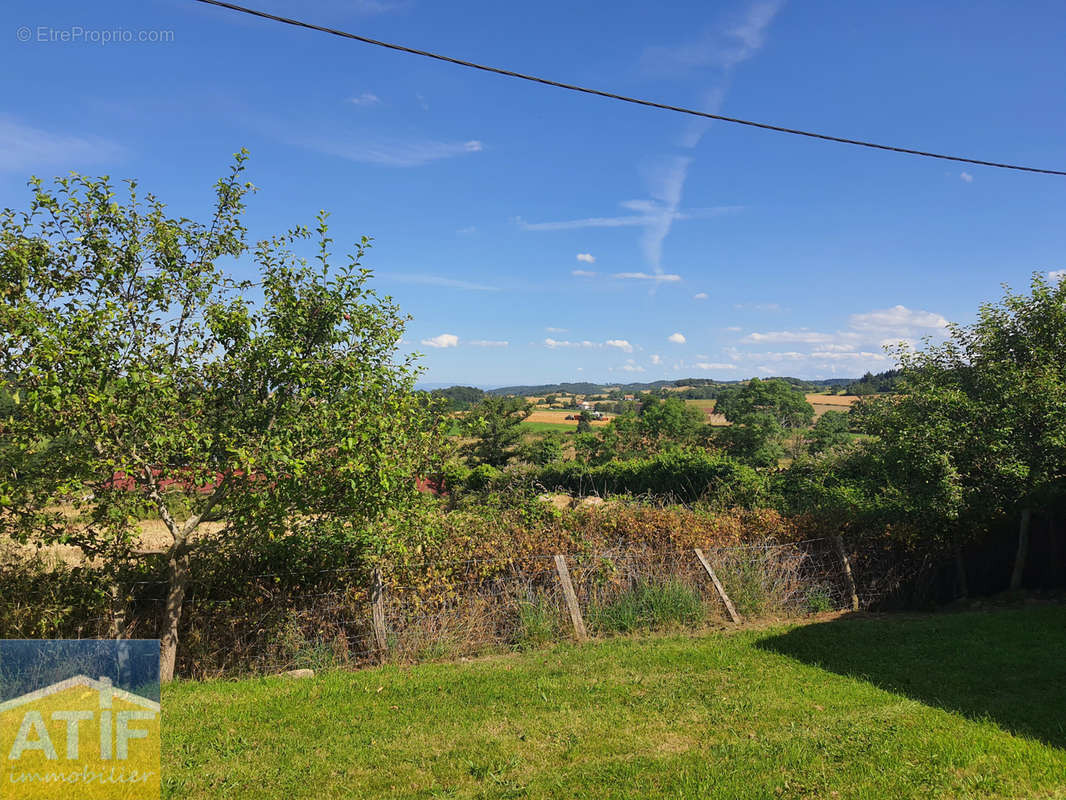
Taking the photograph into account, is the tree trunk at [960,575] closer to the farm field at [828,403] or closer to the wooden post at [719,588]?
the wooden post at [719,588]

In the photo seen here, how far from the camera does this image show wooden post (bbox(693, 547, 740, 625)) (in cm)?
842

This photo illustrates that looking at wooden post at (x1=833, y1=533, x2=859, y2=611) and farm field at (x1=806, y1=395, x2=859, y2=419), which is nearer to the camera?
wooden post at (x1=833, y1=533, x2=859, y2=611)

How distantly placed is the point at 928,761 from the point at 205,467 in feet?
20.6

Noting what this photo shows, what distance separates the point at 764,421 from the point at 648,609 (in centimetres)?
3506

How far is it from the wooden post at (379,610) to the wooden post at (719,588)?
4.38m

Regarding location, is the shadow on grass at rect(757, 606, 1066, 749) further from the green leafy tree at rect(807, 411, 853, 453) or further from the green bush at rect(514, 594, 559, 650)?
the green leafy tree at rect(807, 411, 853, 453)

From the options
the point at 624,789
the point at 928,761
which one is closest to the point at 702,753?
the point at 624,789

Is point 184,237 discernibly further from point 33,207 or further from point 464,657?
point 464,657

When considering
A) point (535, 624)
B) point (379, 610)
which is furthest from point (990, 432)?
point (379, 610)

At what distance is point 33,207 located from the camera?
5.70 meters

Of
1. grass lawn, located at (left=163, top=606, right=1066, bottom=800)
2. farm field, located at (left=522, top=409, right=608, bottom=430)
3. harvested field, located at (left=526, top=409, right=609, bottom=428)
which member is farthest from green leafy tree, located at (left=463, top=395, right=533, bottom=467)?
grass lawn, located at (left=163, top=606, right=1066, bottom=800)

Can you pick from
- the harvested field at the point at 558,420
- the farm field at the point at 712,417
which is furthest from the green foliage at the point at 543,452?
the harvested field at the point at 558,420

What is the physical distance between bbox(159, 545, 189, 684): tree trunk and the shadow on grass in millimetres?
6471

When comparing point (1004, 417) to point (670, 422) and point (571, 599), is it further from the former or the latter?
point (670, 422)
